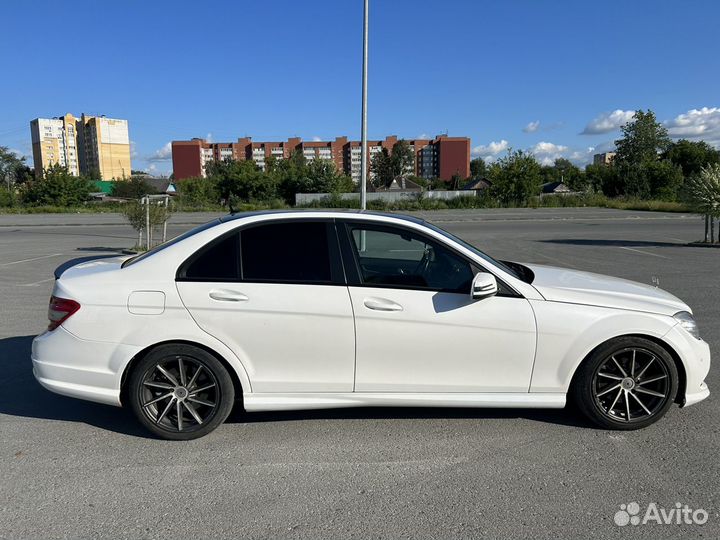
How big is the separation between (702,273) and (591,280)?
846 centimetres

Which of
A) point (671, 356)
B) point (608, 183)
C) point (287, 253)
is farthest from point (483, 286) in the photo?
point (608, 183)

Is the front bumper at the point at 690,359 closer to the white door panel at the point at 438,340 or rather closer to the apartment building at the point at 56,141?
the white door panel at the point at 438,340

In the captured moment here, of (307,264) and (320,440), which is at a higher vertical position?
(307,264)

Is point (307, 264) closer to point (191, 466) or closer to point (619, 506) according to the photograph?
point (191, 466)

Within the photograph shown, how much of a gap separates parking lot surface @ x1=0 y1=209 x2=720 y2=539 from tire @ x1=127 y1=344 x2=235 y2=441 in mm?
131

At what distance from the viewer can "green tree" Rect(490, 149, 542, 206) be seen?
4894cm

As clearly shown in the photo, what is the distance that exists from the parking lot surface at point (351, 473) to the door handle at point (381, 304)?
0.94 m

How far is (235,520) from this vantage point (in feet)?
8.85

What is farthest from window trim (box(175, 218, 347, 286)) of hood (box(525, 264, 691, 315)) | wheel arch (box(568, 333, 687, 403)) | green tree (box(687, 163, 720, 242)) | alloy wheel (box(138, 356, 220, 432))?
green tree (box(687, 163, 720, 242))

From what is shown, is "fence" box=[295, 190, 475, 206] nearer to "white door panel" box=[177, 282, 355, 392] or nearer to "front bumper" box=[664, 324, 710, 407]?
"front bumper" box=[664, 324, 710, 407]

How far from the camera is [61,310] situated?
353 centimetres

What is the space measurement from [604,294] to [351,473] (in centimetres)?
215

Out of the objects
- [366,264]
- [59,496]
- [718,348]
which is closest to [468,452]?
[366,264]
